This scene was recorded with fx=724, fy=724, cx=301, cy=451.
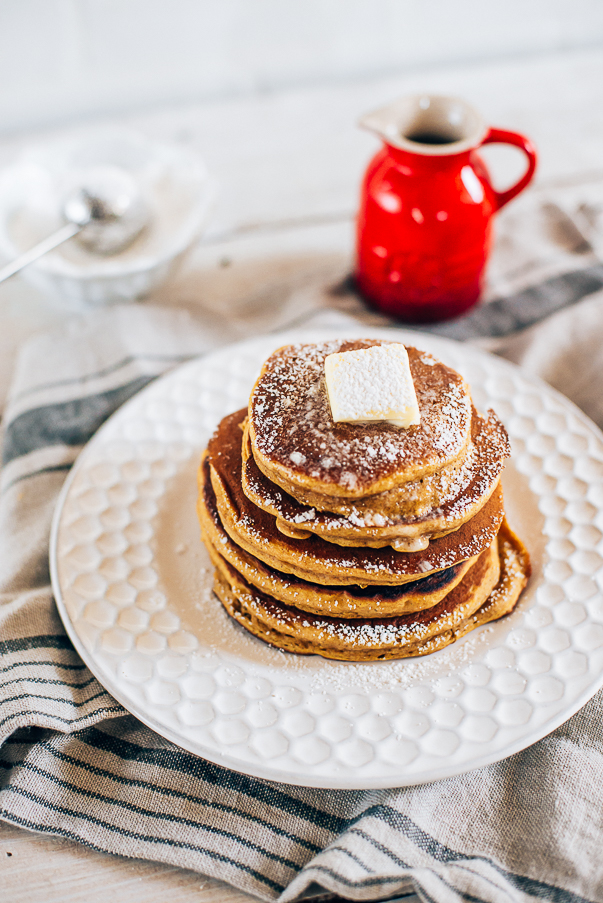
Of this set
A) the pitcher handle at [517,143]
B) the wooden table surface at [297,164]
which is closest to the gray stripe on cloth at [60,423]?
the wooden table surface at [297,164]

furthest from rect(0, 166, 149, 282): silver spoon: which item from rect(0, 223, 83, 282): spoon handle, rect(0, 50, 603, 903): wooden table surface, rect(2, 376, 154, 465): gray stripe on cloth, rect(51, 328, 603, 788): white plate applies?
rect(51, 328, 603, 788): white plate

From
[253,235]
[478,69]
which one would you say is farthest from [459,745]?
[478,69]

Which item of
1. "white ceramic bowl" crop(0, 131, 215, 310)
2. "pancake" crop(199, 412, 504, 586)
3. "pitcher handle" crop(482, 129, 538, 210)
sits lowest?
"pancake" crop(199, 412, 504, 586)

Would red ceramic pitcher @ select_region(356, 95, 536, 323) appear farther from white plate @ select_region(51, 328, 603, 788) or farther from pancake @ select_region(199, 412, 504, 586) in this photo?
pancake @ select_region(199, 412, 504, 586)

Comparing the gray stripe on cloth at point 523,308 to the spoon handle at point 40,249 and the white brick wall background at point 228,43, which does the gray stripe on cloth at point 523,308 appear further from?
the white brick wall background at point 228,43

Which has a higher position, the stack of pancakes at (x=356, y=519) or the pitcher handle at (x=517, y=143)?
the pitcher handle at (x=517, y=143)

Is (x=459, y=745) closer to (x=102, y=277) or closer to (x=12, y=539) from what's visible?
(x=12, y=539)
